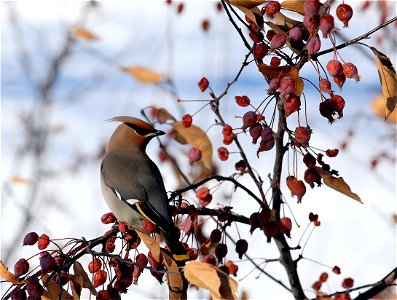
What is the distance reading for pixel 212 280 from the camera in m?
1.28

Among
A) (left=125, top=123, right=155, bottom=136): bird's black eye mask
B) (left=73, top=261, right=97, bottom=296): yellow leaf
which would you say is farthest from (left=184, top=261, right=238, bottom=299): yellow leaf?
(left=125, top=123, right=155, bottom=136): bird's black eye mask

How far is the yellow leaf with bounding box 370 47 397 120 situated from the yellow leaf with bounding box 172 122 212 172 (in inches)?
26.0

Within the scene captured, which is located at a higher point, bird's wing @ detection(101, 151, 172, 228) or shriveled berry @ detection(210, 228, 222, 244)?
bird's wing @ detection(101, 151, 172, 228)

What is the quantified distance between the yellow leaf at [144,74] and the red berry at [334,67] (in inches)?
52.5

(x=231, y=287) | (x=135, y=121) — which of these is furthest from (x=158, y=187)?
(x=231, y=287)

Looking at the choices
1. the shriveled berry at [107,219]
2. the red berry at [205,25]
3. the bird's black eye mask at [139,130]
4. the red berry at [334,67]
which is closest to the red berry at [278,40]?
the red berry at [334,67]

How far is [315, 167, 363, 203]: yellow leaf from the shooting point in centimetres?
142

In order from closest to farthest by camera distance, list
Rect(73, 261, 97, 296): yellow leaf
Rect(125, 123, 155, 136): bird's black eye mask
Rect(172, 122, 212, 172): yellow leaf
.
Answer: Rect(73, 261, 97, 296): yellow leaf → Rect(172, 122, 212, 172): yellow leaf → Rect(125, 123, 155, 136): bird's black eye mask

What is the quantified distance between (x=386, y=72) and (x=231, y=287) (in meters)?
0.51

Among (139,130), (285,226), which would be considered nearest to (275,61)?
(285,226)

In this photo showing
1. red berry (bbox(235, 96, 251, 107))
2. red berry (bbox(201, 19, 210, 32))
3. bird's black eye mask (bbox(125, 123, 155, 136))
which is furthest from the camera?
red berry (bbox(201, 19, 210, 32))

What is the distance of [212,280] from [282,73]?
412 mm

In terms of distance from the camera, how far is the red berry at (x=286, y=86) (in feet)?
4.34

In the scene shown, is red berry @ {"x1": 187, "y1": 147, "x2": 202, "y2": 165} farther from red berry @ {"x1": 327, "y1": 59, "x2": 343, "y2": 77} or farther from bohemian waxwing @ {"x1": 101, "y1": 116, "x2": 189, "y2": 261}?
red berry @ {"x1": 327, "y1": 59, "x2": 343, "y2": 77}
